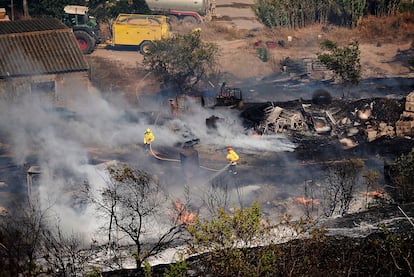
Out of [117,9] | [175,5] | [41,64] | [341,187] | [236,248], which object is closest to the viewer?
[236,248]

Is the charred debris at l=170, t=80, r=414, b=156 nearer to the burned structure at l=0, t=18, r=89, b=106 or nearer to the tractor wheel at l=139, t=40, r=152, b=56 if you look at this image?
the burned structure at l=0, t=18, r=89, b=106

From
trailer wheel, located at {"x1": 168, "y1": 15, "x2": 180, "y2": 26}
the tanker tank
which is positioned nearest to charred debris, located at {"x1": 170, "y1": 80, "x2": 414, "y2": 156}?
trailer wheel, located at {"x1": 168, "y1": 15, "x2": 180, "y2": 26}

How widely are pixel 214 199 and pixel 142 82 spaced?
1381 cm

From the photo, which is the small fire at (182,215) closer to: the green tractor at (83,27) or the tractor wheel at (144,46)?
the tractor wheel at (144,46)

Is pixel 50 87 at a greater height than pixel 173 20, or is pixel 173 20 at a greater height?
pixel 173 20

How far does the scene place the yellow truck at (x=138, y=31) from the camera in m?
34.6

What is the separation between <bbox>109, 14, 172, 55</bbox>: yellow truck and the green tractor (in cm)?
125

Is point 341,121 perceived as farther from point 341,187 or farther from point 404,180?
point 404,180

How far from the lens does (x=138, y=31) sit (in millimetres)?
34781

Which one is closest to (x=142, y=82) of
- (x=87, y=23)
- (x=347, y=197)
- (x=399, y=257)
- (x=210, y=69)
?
(x=210, y=69)

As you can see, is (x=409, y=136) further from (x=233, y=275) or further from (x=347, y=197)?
(x=233, y=275)

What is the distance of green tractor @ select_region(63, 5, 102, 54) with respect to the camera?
34219mm

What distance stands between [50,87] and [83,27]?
6549 millimetres

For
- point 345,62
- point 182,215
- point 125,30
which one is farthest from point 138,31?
point 182,215
